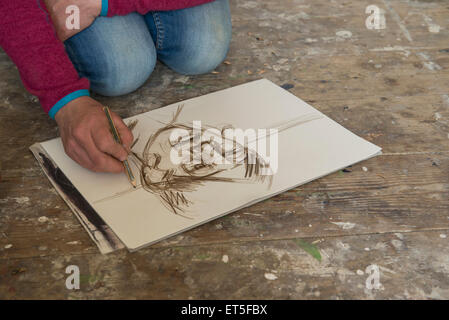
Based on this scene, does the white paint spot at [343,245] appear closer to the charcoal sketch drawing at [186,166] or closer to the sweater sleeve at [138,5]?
the charcoal sketch drawing at [186,166]

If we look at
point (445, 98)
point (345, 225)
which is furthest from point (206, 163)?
point (445, 98)

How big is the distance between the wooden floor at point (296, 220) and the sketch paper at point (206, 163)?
0.08ft

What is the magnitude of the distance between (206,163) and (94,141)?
21 cm

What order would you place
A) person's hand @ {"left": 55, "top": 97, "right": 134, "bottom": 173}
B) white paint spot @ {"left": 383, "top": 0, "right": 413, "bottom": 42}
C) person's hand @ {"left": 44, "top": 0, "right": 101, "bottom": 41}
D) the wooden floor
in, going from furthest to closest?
white paint spot @ {"left": 383, "top": 0, "right": 413, "bottom": 42}
person's hand @ {"left": 44, "top": 0, "right": 101, "bottom": 41}
person's hand @ {"left": 55, "top": 97, "right": 134, "bottom": 173}
the wooden floor

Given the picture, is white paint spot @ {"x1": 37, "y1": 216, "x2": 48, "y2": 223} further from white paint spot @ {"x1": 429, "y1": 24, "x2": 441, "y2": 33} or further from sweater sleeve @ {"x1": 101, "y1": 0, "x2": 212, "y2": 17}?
white paint spot @ {"x1": 429, "y1": 24, "x2": 441, "y2": 33}

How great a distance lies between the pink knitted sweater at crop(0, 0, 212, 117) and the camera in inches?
31.7

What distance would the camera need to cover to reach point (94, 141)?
74cm

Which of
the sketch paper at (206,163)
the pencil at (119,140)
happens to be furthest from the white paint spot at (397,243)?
the pencil at (119,140)

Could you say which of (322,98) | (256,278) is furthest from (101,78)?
(256,278)

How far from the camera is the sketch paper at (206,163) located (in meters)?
0.70

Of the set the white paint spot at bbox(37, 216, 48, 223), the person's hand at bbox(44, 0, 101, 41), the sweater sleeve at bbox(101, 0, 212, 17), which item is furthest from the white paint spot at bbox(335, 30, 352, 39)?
the white paint spot at bbox(37, 216, 48, 223)

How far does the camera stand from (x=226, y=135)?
34.2 inches

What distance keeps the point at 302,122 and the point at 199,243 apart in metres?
0.38

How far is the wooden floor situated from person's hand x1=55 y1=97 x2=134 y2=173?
9 centimetres
